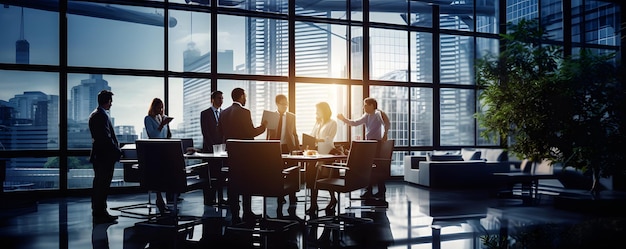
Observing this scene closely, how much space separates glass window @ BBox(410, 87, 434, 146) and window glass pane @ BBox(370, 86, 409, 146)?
0.42ft

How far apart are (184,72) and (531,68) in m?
5.78

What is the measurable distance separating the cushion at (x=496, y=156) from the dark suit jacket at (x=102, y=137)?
273 inches

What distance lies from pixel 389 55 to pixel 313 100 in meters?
2.02

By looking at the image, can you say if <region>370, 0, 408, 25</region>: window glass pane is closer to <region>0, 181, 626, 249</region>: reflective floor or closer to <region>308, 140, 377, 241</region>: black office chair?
<region>0, 181, 626, 249</region>: reflective floor

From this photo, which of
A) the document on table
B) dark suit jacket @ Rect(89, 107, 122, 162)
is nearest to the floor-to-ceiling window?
dark suit jacket @ Rect(89, 107, 122, 162)

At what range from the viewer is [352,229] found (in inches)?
179

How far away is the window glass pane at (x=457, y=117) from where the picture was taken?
33.2ft

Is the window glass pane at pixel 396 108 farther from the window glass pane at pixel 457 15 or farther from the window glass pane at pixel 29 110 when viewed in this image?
the window glass pane at pixel 29 110

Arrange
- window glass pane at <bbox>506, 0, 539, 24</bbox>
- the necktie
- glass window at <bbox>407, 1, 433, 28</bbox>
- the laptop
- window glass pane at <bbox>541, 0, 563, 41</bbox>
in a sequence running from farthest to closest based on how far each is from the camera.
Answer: window glass pane at <bbox>541, 0, 563, 41</bbox>
window glass pane at <bbox>506, 0, 539, 24</bbox>
glass window at <bbox>407, 1, 433, 28</bbox>
the necktie
the laptop

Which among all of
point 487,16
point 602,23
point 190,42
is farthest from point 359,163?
point 602,23

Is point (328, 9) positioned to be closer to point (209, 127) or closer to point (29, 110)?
point (209, 127)

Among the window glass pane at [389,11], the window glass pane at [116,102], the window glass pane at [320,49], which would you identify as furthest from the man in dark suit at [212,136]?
the window glass pane at [389,11]

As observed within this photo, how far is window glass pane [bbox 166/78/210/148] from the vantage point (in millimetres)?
8141

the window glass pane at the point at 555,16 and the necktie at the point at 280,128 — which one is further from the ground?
the window glass pane at the point at 555,16
